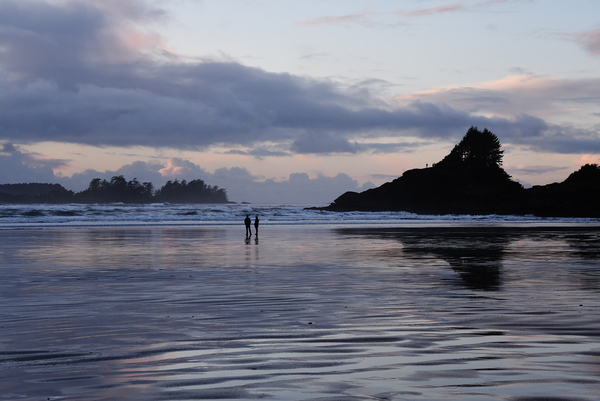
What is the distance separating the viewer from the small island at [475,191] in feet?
341

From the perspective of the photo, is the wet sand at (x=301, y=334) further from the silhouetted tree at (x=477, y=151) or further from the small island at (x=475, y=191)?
the silhouetted tree at (x=477, y=151)

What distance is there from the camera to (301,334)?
7.59m

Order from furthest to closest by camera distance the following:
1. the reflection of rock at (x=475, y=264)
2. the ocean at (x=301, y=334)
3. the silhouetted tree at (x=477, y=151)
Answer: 1. the silhouetted tree at (x=477, y=151)
2. the reflection of rock at (x=475, y=264)
3. the ocean at (x=301, y=334)

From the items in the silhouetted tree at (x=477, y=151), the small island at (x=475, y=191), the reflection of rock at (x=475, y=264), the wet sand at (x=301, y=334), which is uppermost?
the silhouetted tree at (x=477, y=151)

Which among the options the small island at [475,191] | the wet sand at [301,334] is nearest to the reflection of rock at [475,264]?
the wet sand at [301,334]

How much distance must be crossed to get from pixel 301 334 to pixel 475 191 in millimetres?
130539

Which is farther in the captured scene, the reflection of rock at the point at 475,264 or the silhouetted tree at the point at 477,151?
the silhouetted tree at the point at 477,151

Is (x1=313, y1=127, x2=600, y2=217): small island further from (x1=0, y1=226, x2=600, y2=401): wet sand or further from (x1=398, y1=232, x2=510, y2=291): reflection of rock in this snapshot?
(x1=0, y1=226, x2=600, y2=401): wet sand

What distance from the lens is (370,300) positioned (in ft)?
35.6

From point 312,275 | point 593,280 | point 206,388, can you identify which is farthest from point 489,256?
point 206,388

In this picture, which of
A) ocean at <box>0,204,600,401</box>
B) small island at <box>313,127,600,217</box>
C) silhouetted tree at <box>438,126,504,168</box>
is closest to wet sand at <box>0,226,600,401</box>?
ocean at <box>0,204,600,401</box>

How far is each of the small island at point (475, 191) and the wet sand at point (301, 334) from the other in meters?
93.4

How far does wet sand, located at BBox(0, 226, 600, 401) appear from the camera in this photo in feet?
17.0

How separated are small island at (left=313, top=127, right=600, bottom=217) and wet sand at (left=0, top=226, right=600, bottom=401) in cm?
9337
